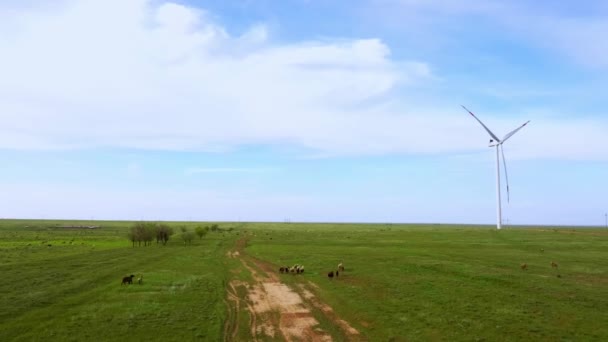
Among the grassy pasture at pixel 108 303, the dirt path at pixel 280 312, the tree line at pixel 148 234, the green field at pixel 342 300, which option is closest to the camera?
the dirt path at pixel 280 312

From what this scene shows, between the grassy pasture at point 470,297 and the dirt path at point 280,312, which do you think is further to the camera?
the grassy pasture at point 470,297

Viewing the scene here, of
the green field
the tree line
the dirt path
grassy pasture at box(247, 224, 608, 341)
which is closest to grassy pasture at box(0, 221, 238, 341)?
the green field

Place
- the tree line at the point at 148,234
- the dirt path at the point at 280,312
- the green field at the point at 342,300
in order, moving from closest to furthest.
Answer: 1. the dirt path at the point at 280,312
2. the green field at the point at 342,300
3. the tree line at the point at 148,234

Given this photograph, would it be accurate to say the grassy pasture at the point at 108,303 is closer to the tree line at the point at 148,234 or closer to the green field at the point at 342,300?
the green field at the point at 342,300

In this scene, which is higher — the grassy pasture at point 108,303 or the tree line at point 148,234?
the tree line at point 148,234

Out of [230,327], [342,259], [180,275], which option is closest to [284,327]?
[230,327]

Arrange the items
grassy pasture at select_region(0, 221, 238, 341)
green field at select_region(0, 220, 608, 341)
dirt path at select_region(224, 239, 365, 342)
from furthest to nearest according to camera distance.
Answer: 1. grassy pasture at select_region(0, 221, 238, 341)
2. green field at select_region(0, 220, 608, 341)
3. dirt path at select_region(224, 239, 365, 342)

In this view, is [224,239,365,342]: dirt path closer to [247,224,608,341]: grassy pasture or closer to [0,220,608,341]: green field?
[0,220,608,341]: green field

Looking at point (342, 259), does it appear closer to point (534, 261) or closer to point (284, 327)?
point (534, 261)

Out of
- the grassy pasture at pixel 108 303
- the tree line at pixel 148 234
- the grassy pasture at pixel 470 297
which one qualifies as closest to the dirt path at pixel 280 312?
the grassy pasture at pixel 470 297
